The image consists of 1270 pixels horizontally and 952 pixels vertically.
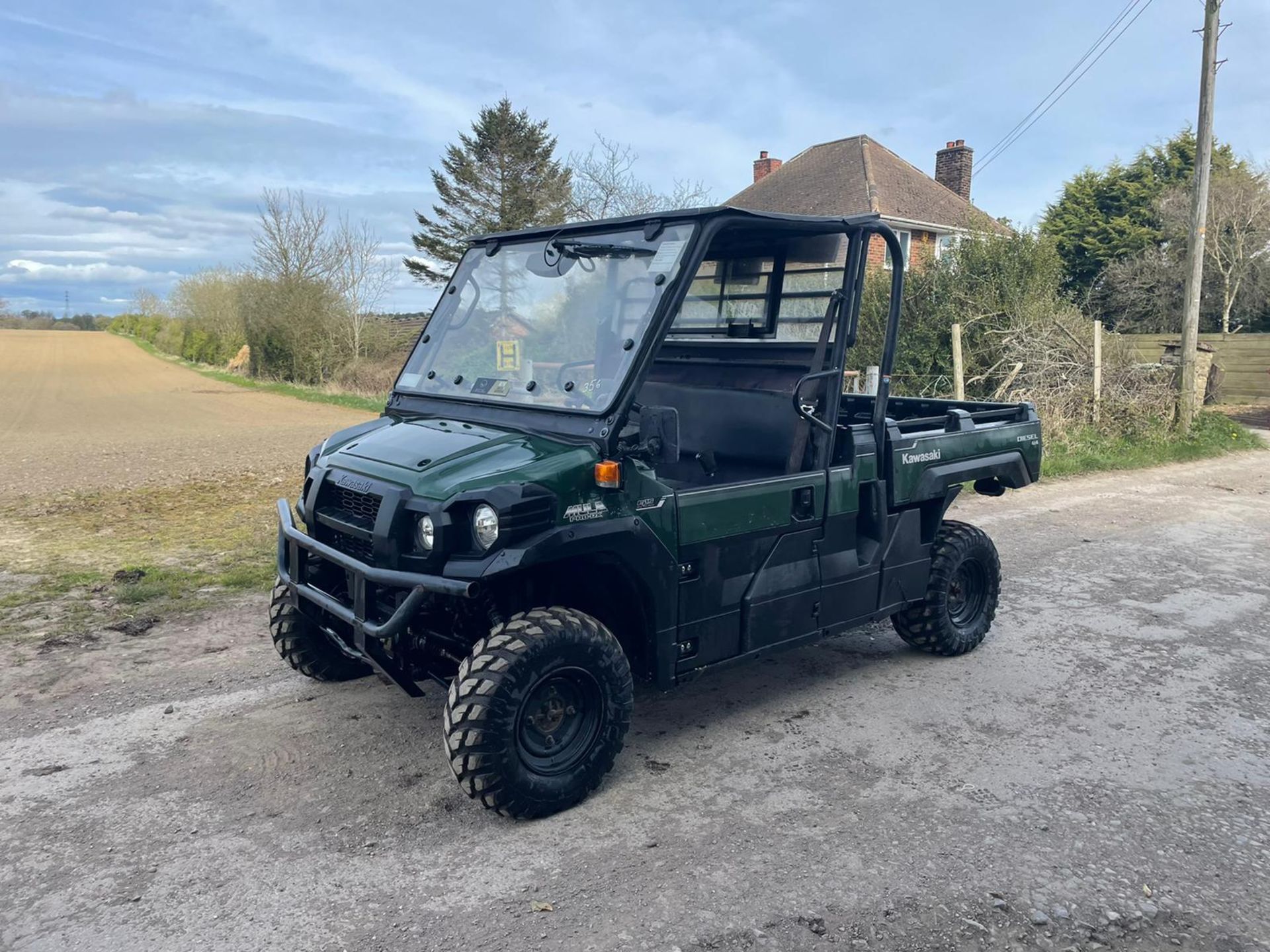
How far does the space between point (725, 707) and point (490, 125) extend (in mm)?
30893

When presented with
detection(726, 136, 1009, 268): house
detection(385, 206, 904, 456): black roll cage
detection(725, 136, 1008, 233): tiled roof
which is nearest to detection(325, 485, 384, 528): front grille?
detection(385, 206, 904, 456): black roll cage

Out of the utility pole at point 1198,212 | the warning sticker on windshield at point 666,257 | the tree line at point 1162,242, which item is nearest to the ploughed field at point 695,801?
the warning sticker on windshield at point 666,257

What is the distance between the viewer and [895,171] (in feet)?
91.6

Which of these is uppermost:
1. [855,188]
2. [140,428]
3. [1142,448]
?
[855,188]

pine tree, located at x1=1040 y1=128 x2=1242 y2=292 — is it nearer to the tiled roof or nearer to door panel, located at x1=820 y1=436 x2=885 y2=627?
the tiled roof

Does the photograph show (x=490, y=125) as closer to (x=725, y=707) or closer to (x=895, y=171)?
(x=895, y=171)

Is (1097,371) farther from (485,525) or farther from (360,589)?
(360,589)

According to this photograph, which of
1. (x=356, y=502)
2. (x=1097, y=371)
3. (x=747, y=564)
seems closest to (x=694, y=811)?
(x=747, y=564)

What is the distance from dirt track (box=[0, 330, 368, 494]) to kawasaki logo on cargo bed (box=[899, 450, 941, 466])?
918cm

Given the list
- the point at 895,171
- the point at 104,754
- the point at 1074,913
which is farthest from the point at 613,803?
the point at 895,171

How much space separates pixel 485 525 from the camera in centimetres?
330

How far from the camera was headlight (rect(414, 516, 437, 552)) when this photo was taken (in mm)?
3332

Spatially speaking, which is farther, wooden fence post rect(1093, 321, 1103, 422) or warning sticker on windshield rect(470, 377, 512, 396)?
wooden fence post rect(1093, 321, 1103, 422)

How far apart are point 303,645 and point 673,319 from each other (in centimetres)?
232
